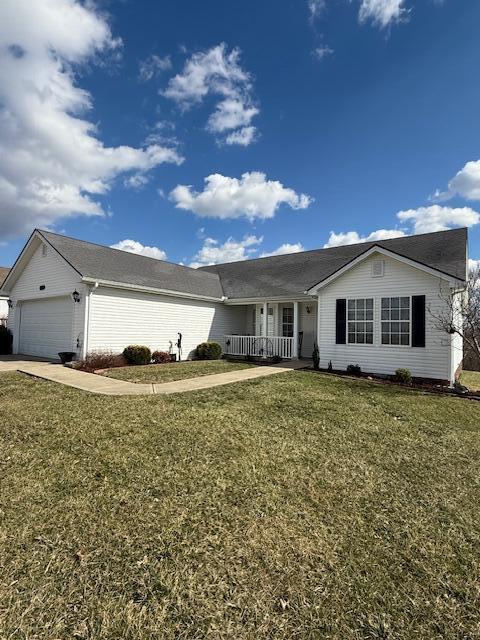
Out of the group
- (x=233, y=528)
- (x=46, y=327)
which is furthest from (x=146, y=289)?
(x=233, y=528)

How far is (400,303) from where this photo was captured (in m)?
11.1

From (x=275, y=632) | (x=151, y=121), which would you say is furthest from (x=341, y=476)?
(x=151, y=121)

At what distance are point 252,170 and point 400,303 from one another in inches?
395

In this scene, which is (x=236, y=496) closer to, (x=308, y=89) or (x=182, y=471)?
(x=182, y=471)

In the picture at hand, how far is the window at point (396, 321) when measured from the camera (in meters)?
11.0

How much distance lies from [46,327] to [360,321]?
1328cm

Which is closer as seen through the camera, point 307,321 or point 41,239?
point 41,239

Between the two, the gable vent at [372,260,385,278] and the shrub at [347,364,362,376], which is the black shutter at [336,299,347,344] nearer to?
the shrub at [347,364,362,376]

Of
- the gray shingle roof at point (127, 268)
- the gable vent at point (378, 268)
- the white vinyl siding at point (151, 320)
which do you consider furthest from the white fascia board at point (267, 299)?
the gable vent at point (378, 268)

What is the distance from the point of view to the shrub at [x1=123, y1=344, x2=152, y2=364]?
41.8ft

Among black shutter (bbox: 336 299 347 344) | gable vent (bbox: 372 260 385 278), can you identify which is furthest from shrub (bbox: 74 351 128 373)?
gable vent (bbox: 372 260 385 278)

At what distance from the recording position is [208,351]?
15.4 metres

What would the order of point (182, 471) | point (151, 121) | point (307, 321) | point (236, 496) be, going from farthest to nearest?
point (307, 321)
point (151, 121)
point (182, 471)
point (236, 496)

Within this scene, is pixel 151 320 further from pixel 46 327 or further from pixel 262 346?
pixel 262 346
